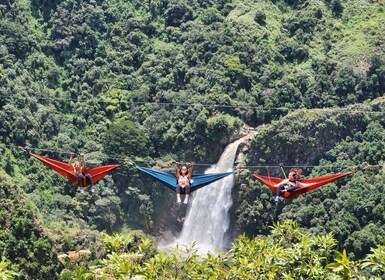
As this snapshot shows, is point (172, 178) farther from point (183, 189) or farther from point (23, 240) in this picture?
point (23, 240)

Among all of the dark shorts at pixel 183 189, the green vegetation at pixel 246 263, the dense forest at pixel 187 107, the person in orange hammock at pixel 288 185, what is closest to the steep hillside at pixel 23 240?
the dense forest at pixel 187 107

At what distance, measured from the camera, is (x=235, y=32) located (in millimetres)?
74250

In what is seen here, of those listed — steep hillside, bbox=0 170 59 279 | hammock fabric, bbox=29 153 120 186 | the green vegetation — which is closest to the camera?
A: the green vegetation

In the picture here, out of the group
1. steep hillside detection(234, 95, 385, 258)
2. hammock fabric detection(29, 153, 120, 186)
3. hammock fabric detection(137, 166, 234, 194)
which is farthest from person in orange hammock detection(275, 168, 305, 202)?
steep hillside detection(234, 95, 385, 258)

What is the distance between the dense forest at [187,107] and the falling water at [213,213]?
0.68 metres

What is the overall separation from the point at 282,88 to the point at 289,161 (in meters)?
6.36

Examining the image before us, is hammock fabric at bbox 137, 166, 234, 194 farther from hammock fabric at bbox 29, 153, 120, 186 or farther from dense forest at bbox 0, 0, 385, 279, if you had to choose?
dense forest at bbox 0, 0, 385, 279

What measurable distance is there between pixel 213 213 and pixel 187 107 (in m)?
7.00

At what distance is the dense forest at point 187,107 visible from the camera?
205 ft

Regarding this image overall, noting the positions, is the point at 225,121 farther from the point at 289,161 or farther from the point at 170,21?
the point at 170,21

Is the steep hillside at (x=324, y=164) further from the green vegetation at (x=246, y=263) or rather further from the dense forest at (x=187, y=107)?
the green vegetation at (x=246, y=263)

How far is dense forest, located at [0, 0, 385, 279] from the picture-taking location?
205 ft

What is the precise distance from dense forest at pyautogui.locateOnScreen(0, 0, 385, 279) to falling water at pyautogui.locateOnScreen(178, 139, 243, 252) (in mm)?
678

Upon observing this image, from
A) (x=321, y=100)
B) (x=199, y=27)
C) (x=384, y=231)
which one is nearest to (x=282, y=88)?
(x=321, y=100)
